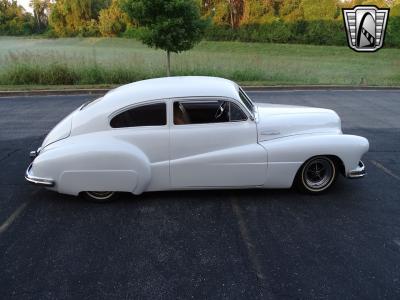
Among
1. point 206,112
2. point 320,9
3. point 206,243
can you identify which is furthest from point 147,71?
point 320,9

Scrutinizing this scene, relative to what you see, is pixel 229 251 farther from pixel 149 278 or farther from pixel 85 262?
pixel 85 262

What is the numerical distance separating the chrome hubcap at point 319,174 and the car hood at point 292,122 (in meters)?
0.45

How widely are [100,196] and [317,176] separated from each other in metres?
2.90

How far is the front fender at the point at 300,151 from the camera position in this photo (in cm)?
460

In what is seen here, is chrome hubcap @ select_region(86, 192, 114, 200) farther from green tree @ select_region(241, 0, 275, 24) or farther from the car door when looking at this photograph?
green tree @ select_region(241, 0, 275, 24)

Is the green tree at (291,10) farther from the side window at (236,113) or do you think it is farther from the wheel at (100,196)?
the wheel at (100,196)

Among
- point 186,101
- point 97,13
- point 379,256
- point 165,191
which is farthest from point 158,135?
point 97,13

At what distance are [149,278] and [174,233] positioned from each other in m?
0.79

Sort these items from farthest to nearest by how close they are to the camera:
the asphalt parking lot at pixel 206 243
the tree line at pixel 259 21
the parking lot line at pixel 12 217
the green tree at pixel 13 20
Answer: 1. the green tree at pixel 13 20
2. the tree line at pixel 259 21
3. the parking lot line at pixel 12 217
4. the asphalt parking lot at pixel 206 243

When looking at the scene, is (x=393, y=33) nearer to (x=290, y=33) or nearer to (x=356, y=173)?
(x=290, y=33)

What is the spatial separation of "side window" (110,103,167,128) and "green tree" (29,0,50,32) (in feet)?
132

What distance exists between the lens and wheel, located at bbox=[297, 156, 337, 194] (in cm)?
479

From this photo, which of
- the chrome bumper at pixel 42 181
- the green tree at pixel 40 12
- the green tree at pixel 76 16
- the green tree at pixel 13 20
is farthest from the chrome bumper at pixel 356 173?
the green tree at pixel 13 20

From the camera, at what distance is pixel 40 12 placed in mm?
42031
